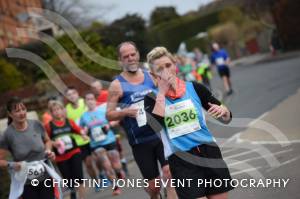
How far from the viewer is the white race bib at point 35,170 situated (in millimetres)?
7659

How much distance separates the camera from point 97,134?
39.9 ft

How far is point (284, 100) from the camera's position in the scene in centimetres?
1731

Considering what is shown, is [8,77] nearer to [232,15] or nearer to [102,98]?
[102,98]

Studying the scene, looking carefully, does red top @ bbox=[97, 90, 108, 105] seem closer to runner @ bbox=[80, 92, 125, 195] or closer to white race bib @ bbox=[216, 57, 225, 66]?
runner @ bbox=[80, 92, 125, 195]

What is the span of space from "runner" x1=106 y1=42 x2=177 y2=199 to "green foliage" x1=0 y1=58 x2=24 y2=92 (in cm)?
1478

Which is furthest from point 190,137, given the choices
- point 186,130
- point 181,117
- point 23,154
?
point 23,154

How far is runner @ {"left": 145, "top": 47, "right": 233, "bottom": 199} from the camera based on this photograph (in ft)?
18.9

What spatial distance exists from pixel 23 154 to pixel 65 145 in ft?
9.56

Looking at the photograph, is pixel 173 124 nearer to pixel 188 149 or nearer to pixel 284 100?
pixel 188 149

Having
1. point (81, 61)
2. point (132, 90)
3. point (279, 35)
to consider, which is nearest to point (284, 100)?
point (81, 61)

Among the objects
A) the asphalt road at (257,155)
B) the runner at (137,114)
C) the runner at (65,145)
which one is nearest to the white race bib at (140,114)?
the runner at (137,114)

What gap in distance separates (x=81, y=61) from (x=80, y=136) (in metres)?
9.08

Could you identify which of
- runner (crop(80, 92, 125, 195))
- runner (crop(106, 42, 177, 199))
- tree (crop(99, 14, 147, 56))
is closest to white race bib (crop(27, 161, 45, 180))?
runner (crop(106, 42, 177, 199))

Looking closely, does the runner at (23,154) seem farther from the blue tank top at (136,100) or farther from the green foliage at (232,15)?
the green foliage at (232,15)
